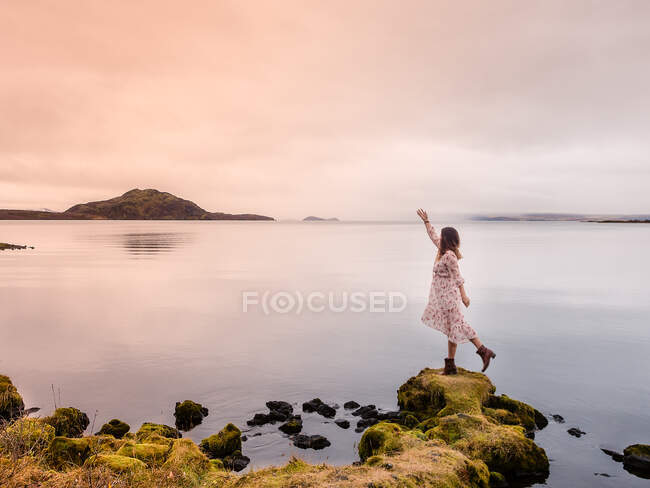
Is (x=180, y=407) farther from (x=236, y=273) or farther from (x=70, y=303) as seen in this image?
(x=236, y=273)

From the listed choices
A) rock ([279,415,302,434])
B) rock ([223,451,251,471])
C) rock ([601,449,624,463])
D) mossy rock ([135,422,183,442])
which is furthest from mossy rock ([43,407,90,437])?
rock ([601,449,624,463])

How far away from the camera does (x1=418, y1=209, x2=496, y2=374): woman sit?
1020 centimetres

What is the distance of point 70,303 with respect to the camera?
26.0 meters

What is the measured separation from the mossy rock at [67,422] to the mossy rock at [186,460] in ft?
11.2

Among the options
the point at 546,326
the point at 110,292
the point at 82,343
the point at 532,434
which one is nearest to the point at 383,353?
the point at 532,434

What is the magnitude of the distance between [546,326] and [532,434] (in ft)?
40.6

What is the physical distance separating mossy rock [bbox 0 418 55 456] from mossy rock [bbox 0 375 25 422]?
2.19m

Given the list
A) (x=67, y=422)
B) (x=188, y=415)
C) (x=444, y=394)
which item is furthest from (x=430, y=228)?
(x=67, y=422)

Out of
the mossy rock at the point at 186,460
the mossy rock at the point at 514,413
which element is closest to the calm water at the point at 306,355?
the mossy rock at the point at 514,413

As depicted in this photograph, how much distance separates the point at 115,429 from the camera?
9.51 metres

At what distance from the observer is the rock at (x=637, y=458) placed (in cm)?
805

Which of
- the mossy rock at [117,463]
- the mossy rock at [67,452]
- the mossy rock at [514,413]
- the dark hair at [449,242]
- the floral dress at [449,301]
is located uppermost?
the dark hair at [449,242]

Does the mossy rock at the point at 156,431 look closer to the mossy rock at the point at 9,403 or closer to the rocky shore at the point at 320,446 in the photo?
the rocky shore at the point at 320,446

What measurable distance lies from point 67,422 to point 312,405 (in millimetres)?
5642
